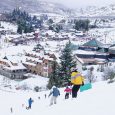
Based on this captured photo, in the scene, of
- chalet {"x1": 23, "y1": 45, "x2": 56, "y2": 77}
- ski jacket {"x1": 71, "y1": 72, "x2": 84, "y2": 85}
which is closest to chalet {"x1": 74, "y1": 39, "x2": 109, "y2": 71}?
chalet {"x1": 23, "y1": 45, "x2": 56, "y2": 77}

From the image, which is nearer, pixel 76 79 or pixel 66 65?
pixel 76 79

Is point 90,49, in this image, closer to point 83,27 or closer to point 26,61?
point 26,61

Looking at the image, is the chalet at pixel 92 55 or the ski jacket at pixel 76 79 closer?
the ski jacket at pixel 76 79

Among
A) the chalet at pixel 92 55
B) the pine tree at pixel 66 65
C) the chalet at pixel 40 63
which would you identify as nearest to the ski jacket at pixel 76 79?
the pine tree at pixel 66 65

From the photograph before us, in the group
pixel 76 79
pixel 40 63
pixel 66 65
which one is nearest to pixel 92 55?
pixel 40 63

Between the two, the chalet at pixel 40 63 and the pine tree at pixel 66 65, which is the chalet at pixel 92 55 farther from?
the pine tree at pixel 66 65

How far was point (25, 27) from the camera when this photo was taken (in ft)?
300

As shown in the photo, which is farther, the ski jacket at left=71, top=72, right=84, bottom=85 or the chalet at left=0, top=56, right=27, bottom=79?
the chalet at left=0, top=56, right=27, bottom=79

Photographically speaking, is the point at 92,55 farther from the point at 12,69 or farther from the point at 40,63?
the point at 12,69

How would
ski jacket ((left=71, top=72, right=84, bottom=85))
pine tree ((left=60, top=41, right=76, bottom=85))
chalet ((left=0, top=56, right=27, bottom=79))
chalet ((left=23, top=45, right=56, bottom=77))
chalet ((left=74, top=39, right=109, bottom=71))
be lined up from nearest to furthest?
1. ski jacket ((left=71, top=72, right=84, bottom=85))
2. pine tree ((left=60, top=41, right=76, bottom=85))
3. chalet ((left=0, top=56, right=27, bottom=79))
4. chalet ((left=23, top=45, right=56, bottom=77))
5. chalet ((left=74, top=39, right=109, bottom=71))

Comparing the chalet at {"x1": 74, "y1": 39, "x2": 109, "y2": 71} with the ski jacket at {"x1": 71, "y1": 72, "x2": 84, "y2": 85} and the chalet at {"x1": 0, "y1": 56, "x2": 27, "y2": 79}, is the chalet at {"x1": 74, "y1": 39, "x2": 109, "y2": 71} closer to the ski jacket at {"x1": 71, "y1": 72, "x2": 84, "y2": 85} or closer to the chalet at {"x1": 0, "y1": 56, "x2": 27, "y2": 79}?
the chalet at {"x1": 0, "y1": 56, "x2": 27, "y2": 79}

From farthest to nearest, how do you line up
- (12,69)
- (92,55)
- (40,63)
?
(92,55) < (40,63) < (12,69)

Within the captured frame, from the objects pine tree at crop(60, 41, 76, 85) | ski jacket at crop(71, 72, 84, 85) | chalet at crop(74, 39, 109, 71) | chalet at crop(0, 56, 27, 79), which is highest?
ski jacket at crop(71, 72, 84, 85)

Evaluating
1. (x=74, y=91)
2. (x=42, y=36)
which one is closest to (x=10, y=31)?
(x=42, y=36)
